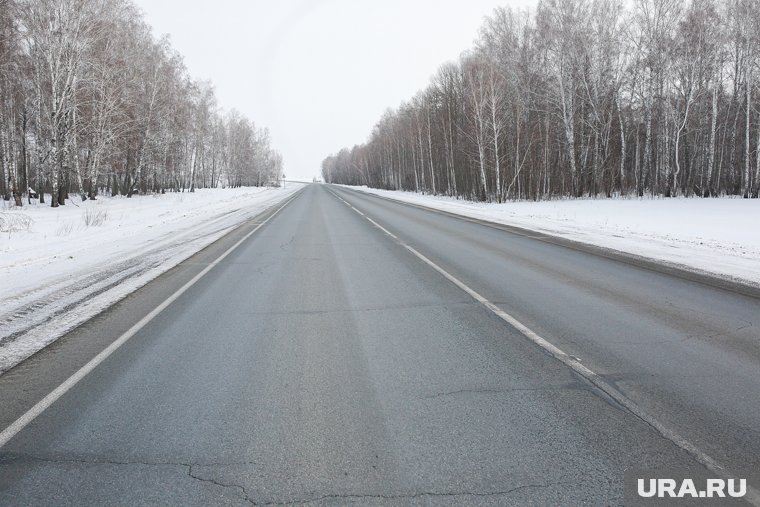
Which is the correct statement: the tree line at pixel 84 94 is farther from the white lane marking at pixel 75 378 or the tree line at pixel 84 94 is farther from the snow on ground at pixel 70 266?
the white lane marking at pixel 75 378

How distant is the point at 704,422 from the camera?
2885 millimetres

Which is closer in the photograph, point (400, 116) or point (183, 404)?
point (183, 404)

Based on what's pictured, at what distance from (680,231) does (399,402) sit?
46.5 ft

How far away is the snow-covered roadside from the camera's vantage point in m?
8.81

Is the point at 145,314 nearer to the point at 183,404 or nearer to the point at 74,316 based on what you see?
the point at 74,316

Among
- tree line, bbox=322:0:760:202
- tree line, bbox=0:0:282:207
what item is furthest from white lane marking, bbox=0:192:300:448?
tree line, bbox=322:0:760:202

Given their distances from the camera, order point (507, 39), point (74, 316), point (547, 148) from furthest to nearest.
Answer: point (507, 39), point (547, 148), point (74, 316)

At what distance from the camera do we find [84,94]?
26.8 meters

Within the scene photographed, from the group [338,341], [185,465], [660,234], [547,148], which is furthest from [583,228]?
[547,148]

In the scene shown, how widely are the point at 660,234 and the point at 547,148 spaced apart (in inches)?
797

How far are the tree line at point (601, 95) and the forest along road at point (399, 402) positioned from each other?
2679cm

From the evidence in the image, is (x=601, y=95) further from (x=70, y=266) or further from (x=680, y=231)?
(x=70, y=266)

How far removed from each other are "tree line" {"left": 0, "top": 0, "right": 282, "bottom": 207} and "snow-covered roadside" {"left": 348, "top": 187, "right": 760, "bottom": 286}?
78.5ft

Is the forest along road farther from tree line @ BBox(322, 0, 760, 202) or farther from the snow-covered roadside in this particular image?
tree line @ BBox(322, 0, 760, 202)
